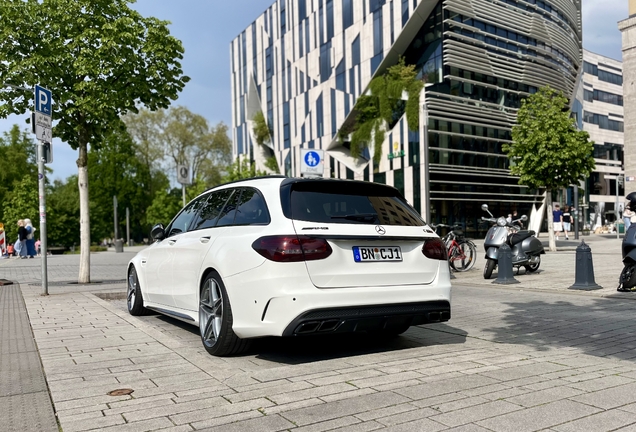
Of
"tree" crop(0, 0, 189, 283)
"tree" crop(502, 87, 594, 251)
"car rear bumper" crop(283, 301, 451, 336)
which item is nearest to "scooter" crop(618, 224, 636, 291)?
"car rear bumper" crop(283, 301, 451, 336)

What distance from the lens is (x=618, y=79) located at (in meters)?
76.6

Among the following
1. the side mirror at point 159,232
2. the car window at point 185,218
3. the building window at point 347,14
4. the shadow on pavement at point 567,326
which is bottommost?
the shadow on pavement at point 567,326

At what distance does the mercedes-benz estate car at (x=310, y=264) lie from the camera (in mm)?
4676

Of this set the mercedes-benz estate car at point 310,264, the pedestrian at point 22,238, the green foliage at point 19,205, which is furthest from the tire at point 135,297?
the green foliage at point 19,205

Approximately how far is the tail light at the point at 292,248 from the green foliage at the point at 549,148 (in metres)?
19.4

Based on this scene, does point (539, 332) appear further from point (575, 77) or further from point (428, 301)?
point (575, 77)

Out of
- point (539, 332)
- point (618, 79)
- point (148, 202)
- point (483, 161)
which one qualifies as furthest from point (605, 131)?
point (539, 332)

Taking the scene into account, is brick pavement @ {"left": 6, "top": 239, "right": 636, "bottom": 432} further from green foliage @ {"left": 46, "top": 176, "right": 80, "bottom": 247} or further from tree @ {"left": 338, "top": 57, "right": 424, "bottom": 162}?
green foliage @ {"left": 46, "top": 176, "right": 80, "bottom": 247}

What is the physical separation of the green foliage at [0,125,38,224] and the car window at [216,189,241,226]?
58.4 m

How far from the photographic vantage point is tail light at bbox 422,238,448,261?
5352mm

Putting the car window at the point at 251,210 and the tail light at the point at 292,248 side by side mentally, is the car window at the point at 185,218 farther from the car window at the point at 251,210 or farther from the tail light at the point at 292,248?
the tail light at the point at 292,248

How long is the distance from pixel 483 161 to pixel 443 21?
402 inches

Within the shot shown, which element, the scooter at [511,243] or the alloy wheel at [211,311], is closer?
the alloy wheel at [211,311]

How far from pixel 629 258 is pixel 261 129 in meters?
48.9
